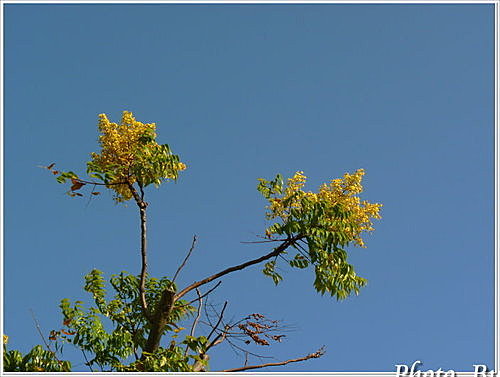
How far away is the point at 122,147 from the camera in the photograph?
6.27 metres

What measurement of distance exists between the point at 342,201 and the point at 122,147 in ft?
7.94

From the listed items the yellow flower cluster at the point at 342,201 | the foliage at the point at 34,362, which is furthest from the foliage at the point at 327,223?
the foliage at the point at 34,362

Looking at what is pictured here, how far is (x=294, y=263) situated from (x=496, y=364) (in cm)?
232

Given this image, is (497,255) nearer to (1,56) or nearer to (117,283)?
(117,283)

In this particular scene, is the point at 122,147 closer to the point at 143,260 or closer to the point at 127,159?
the point at 127,159

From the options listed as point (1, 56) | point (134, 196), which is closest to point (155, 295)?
point (134, 196)

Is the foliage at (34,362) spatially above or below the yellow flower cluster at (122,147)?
below

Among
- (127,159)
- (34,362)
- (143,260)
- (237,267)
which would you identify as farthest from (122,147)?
(34,362)

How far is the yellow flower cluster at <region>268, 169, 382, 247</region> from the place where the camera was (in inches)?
239

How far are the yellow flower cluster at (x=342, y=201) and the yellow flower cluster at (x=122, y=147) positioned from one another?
59.6 inches

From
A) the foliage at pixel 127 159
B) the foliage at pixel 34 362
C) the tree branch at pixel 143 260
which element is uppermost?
the foliage at pixel 127 159

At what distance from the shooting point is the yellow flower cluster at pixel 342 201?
6.07 m

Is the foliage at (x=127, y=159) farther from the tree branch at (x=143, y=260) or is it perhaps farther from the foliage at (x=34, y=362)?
the foliage at (x=34, y=362)

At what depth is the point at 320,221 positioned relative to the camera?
A: 19.4ft
